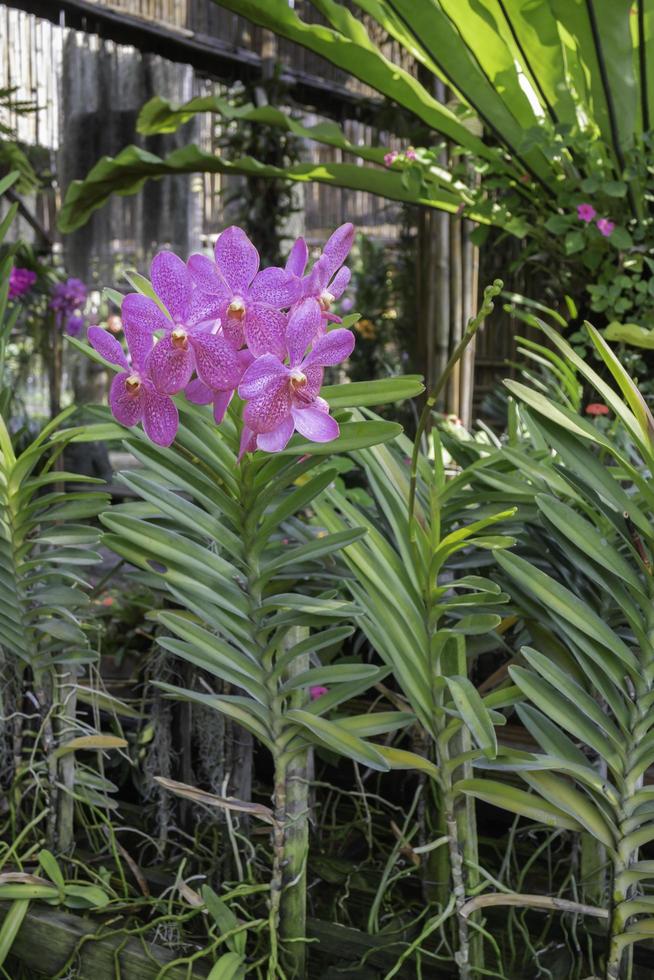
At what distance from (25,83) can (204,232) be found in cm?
130

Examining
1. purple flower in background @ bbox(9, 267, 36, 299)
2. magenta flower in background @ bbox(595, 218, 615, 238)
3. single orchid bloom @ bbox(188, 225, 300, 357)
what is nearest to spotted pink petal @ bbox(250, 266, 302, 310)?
single orchid bloom @ bbox(188, 225, 300, 357)

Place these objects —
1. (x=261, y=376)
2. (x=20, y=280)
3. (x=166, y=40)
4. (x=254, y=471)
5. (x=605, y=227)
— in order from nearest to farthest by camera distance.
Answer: (x=261, y=376) < (x=254, y=471) < (x=605, y=227) < (x=20, y=280) < (x=166, y=40)

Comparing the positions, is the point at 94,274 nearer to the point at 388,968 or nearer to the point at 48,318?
the point at 48,318

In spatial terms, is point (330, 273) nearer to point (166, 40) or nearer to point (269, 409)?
point (269, 409)

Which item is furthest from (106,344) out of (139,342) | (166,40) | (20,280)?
(166,40)

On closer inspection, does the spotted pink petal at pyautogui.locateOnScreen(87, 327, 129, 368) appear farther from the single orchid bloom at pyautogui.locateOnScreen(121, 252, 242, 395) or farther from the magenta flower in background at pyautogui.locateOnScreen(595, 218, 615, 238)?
the magenta flower in background at pyautogui.locateOnScreen(595, 218, 615, 238)

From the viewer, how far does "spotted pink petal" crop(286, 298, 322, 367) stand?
1.68 feet

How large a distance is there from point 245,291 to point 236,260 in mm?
18

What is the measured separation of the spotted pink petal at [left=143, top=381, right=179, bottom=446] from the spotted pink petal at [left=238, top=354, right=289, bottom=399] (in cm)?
6

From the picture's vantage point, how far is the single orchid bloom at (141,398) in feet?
1.74

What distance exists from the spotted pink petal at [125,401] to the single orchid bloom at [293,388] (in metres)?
0.07

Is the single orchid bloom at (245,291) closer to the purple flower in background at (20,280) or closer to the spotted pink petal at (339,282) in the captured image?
the spotted pink petal at (339,282)

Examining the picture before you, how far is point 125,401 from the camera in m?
0.54

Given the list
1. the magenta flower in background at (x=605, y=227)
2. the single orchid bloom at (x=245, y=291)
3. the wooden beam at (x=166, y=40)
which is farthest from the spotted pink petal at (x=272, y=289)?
the wooden beam at (x=166, y=40)
